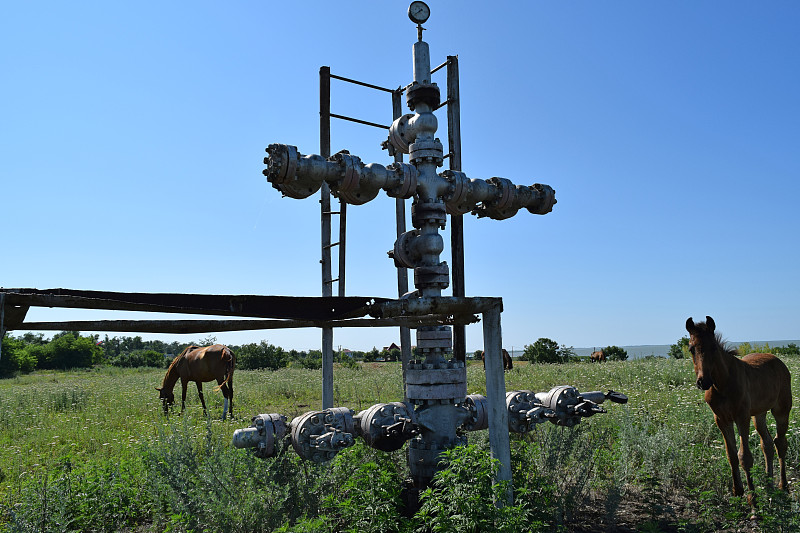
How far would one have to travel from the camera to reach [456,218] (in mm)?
5844

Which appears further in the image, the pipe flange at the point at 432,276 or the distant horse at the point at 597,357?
the distant horse at the point at 597,357

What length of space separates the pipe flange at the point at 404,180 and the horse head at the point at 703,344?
306cm

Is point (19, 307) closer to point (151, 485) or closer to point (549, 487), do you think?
point (151, 485)

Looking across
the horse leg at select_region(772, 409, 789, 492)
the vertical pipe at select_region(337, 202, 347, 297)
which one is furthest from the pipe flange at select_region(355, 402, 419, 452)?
the horse leg at select_region(772, 409, 789, 492)

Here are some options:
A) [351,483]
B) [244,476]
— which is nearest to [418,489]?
[351,483]

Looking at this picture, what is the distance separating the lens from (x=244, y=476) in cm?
377

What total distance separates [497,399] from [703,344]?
260 cm

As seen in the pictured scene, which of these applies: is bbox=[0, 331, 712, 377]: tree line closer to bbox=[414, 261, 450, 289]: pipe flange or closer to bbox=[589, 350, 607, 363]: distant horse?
bbox=[589, 350, 607, 363]: distant horse

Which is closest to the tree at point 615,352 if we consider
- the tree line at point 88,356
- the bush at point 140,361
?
the tree line at point 88,356

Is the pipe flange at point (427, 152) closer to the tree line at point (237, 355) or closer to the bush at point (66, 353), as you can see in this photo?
the tree line at point (237, 355)

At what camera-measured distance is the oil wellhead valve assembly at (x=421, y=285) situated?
346 cm

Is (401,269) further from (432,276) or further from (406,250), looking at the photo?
(432,276)

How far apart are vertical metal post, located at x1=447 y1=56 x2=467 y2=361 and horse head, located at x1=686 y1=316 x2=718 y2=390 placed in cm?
224

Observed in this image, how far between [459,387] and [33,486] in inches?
140
